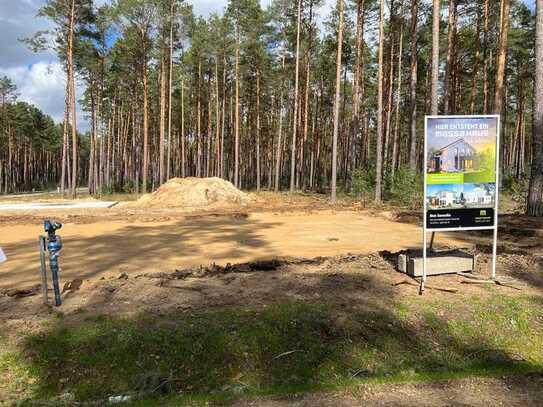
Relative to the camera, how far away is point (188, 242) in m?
10.9

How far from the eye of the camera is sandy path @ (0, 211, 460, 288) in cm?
805

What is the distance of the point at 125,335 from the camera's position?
4094 mm

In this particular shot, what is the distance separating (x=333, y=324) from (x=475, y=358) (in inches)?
62.5

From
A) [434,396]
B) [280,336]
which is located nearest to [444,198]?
[434,396]

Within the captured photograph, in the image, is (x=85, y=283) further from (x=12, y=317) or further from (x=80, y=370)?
(x=80, y=370)

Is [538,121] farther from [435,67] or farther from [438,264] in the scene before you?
[438,264]

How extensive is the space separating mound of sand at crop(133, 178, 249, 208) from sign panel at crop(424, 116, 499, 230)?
16.3 meters

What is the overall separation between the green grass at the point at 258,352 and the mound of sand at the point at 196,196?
17.0 metres

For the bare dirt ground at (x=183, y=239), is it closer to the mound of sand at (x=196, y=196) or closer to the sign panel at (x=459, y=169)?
the sign panel at (x=459, y=169)

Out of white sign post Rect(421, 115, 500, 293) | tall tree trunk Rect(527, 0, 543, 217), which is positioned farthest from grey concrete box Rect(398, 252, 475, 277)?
tall tree trunk Rect(527, 0, 543, 217)

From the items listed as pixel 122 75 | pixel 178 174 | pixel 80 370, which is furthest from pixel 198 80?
pixel 80 370

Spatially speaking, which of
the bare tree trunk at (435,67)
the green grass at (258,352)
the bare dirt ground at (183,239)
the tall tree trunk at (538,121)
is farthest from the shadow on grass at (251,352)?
the bare tree trunk at (435,67)

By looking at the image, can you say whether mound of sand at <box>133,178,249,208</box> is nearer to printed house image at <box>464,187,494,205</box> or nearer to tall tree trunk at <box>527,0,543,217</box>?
tall tree trunk at <box>527,0,543,217</box>

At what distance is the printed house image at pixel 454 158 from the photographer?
19.2ft
